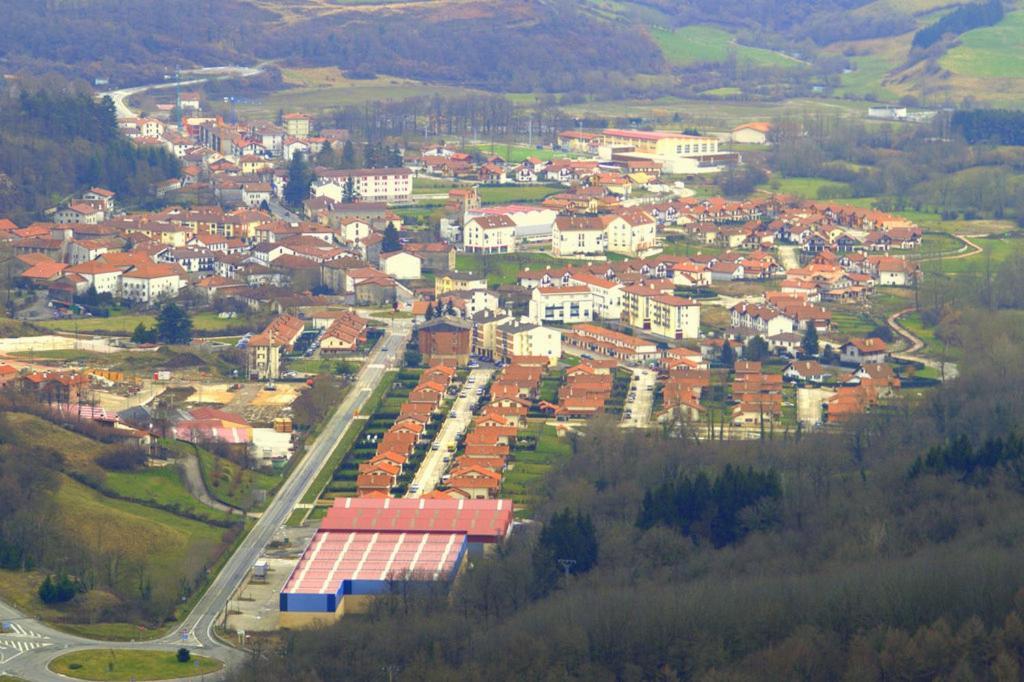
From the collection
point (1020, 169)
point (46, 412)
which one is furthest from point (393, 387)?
point (1020, 169)

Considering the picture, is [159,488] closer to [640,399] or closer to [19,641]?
[19,641]

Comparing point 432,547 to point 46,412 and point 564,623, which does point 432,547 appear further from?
point 46,412

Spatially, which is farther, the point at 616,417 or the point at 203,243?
the point at 203,243

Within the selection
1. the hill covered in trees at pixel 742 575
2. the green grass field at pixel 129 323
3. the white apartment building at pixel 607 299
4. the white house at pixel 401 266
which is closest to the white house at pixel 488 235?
the white house at pixel 401 266

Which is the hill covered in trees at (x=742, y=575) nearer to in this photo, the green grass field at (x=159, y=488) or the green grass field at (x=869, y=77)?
the green grass field at (x=159, y=488)

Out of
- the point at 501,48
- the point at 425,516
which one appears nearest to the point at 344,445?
the point at 425,516
